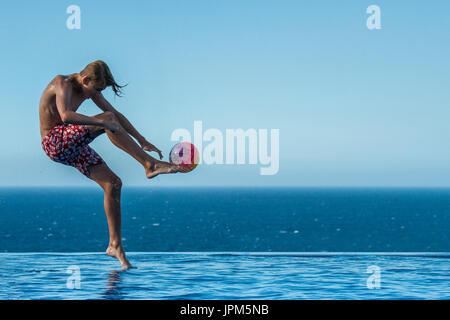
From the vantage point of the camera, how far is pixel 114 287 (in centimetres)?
733

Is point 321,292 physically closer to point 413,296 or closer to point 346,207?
point 413,296

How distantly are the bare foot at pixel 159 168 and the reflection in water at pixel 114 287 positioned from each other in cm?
125

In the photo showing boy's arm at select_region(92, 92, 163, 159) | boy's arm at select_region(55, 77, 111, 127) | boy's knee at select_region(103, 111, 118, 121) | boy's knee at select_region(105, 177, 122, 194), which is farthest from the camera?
boy's knee at select_region(105, 177, 122, 194)

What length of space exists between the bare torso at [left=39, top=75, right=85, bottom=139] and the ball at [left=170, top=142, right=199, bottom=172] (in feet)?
4.04

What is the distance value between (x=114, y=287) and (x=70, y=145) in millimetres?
1661

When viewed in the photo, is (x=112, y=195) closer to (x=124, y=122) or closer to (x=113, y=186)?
(x=113, y=186)

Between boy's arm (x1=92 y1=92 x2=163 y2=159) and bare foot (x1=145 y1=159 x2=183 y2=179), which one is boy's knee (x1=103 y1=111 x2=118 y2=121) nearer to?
boy's arm (x1=92 y1=92 x2=163 y2=159)

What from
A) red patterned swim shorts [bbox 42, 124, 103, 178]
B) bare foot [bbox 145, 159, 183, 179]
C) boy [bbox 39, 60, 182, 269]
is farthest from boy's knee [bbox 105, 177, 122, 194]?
bare foot [bbox 145, 159, 183, 179]

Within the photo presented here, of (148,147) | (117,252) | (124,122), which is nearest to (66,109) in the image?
(124,122)

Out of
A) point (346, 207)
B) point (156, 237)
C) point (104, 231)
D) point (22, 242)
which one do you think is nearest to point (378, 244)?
point (156, 237)

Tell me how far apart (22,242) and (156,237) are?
19421 millimetres

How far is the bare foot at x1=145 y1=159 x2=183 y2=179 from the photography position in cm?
750

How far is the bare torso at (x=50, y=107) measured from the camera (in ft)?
24.9

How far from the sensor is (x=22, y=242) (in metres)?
98.4
